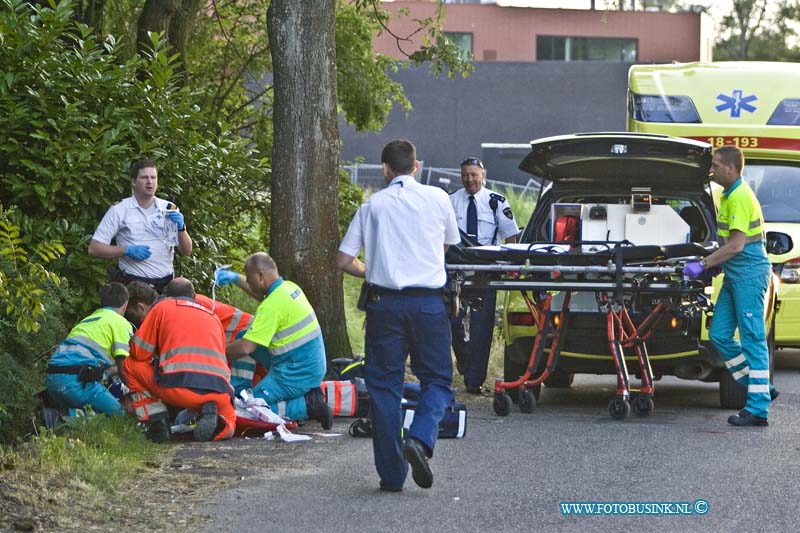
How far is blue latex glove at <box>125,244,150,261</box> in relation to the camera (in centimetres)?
998

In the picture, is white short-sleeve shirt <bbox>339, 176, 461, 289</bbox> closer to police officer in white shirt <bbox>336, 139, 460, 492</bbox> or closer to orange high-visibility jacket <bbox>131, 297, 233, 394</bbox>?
police officer in white shirt <bbox>336, 139, 460, 492</bbox>

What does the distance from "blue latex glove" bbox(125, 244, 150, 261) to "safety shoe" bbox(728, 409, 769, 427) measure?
422cm

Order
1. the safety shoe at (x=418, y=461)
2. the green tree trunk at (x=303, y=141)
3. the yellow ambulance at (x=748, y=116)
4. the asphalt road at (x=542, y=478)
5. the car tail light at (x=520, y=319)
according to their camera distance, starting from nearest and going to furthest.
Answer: the asphalt road at (x=542, y=478) → the safety shoe at (x=418, y=461) → the car tail light at (x=520, y=319) → the green tree trunk at (x=303, y=141) → the yellow ambulance at (x=748, y=116)

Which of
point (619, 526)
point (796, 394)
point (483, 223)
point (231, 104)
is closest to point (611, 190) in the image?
point (483, 223)

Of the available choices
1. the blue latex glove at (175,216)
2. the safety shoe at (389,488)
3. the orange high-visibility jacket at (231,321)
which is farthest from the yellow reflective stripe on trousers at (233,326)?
the safety shoe at (389,488)

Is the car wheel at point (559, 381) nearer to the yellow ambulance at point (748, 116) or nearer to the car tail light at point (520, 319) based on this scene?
the car tail light at point (520, 319)

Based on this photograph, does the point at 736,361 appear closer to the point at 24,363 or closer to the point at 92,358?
the point at 92,358

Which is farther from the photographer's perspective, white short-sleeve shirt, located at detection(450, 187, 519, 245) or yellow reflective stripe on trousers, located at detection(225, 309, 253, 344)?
white short-sleeve shirt, located at detection(450, 187, 519, 245)

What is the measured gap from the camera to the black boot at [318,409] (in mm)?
9414

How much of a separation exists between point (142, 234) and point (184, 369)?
1.69 m

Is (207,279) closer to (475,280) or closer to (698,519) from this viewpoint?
(475,280)

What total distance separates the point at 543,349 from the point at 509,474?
8.14 ft

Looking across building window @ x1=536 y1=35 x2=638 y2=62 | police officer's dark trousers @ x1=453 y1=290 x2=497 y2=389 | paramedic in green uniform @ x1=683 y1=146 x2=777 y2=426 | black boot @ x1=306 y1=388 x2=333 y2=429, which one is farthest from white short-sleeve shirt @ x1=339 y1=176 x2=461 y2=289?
building window @ x1=536 y1=35 x2=638 y2=62

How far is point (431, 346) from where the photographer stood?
721 cm
